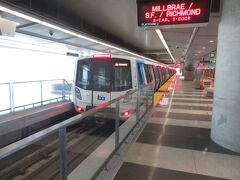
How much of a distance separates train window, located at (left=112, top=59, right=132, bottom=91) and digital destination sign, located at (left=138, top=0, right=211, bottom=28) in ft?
4.82

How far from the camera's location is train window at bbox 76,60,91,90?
19.0ft

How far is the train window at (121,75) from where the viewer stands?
18.2ft

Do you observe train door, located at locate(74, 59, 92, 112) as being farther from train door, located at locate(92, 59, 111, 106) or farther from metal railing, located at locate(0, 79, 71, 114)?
metal railing, located at locate(0, 79, 71, 114)

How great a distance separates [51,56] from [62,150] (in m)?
15.7

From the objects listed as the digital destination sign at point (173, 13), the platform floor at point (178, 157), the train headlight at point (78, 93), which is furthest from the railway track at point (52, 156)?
the digital destination sign at point (173, 13)

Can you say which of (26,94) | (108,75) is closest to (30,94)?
(26,94)

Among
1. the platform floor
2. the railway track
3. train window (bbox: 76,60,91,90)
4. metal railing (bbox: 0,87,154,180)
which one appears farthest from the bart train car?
the railway track

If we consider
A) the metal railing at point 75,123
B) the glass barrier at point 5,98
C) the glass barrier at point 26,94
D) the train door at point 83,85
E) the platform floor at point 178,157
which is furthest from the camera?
the glass barrier at point 26,94

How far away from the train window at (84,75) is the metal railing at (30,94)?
2305mm

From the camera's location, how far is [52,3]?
5.89 meters

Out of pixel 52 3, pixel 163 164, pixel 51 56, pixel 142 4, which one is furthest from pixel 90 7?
pixel 51 56

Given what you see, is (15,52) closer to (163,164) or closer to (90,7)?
(90,7)

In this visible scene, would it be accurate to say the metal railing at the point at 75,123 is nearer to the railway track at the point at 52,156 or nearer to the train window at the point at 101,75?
the railway track at the point at 52,156

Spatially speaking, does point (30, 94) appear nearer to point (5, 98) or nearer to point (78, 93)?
point (5, 98)
